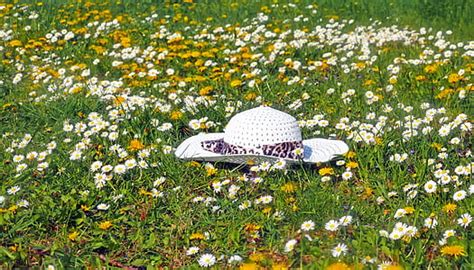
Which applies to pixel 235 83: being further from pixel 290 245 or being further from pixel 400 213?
pixel 290 245

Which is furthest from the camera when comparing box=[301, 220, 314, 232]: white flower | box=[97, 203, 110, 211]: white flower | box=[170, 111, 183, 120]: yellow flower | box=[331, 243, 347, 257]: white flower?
box=[170, 111, 183, 120]: yellow flower

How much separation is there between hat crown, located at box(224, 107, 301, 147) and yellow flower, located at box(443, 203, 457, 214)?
1.05 meters

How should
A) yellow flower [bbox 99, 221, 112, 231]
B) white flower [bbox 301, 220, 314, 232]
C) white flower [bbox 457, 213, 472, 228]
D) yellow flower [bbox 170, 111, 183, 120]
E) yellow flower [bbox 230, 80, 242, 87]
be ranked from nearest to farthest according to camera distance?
white flower [bbox 457, 213, 472, 228] → white flower [bbox 301, 220, 314, 232] → yellow flower [bbox 99, 221, 112, 231] → yellow flower [bbox 170, 111, 183, 120] → yellow flower [bbox 230, 80, 242, 87]

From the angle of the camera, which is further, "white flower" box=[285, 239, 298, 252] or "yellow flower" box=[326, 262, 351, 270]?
"white flower" box=[285, 239, 298, 252]

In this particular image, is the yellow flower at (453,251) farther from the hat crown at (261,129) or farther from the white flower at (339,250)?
the hat crown at (261,129)

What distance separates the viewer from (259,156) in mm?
4219

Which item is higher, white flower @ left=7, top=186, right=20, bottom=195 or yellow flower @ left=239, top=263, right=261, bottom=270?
yellow flower @ left=239, top=263, right=261, bottom=270

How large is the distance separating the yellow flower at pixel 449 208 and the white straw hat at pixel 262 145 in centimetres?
85

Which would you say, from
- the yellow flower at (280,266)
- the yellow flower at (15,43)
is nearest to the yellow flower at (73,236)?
the yellow flower at (280,266)

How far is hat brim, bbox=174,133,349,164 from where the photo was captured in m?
4.29

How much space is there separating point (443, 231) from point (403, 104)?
209 cm

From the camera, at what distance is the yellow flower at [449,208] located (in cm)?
354

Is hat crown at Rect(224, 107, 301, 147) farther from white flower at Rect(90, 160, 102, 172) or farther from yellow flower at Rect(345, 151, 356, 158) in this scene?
white flower at Rect(90, 160, 102, 172)

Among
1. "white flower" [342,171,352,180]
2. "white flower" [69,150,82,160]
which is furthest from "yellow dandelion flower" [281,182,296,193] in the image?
"white flower" [69,150,82,160]
